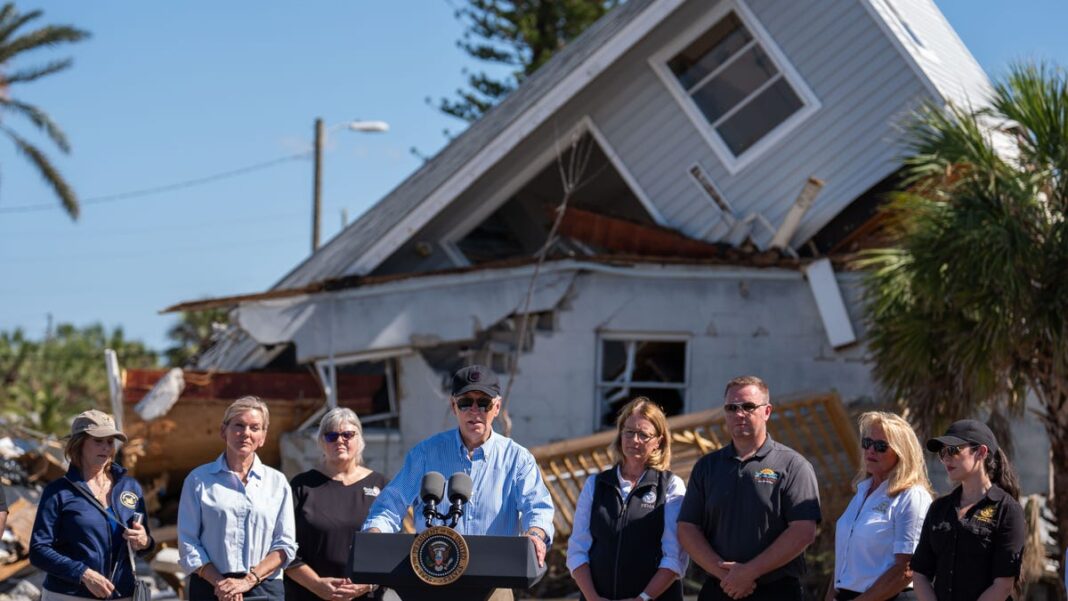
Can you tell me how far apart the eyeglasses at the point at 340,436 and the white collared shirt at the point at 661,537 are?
4.66 ft

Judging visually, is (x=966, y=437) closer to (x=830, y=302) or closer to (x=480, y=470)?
(x=480, y=470)

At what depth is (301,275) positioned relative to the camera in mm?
17500

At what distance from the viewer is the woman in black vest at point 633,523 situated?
22.1ft

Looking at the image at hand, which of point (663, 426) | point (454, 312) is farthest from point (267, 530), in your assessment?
point (454, 312)

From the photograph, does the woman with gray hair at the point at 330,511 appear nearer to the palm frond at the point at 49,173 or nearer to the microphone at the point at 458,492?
the microphone at the point at 458,492

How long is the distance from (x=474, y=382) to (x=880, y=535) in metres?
2.23

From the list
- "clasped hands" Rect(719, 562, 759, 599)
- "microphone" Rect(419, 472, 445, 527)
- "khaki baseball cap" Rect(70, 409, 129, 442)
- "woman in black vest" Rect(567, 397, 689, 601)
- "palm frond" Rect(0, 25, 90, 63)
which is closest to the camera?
"microphone" Rect(419, 472, 445, 527)

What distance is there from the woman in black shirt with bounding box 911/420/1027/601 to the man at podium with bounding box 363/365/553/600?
1848 millimetres

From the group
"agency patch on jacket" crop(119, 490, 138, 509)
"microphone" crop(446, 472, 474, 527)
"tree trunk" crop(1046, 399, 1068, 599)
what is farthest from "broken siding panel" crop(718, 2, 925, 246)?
"microphone" crop(446, 472, 474, 527)

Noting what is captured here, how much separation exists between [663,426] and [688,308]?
796 centimetres

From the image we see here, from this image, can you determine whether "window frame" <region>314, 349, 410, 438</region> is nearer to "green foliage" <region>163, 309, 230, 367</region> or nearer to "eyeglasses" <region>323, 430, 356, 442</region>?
"eyeglasses" <region>323, 430, 356, 442</region>

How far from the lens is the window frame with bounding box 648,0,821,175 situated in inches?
585

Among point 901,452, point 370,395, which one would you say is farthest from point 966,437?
point 370,395

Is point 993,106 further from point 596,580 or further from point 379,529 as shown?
point 379,529
